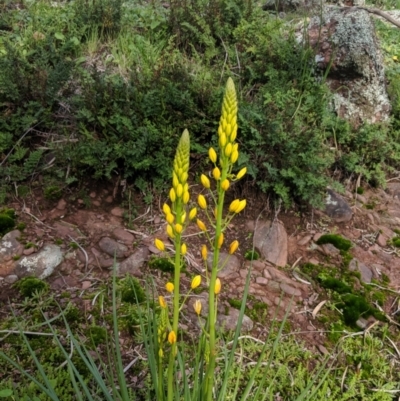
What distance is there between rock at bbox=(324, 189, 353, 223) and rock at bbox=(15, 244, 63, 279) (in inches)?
81.0

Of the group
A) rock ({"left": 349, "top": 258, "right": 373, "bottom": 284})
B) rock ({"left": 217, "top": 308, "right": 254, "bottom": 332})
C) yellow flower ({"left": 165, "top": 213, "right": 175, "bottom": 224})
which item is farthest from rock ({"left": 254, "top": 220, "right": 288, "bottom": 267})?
yellow flower ({"left": 165, "top": 213, "right": 175, "bottom": 224})

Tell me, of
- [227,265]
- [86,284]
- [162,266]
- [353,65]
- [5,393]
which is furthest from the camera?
[353,65]

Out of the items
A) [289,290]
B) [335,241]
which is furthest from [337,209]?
[289,290]

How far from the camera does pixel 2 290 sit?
2615 mm

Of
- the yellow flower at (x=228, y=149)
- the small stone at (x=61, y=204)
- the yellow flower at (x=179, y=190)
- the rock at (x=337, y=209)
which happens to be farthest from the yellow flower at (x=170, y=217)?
the rock at (x=337, y=209)

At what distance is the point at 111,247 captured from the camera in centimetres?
297

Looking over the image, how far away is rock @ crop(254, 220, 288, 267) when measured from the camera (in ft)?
10.3

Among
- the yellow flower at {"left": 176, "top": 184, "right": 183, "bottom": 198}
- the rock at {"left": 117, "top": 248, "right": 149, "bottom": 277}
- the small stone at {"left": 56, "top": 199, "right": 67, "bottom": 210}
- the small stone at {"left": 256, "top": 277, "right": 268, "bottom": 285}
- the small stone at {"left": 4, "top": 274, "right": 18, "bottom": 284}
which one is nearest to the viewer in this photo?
the yellow flower at {"left": 176, "top": 184, "right": 183, "bottom": 198}

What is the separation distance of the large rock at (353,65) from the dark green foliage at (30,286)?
299 cm

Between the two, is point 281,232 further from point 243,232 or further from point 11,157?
point 11,157

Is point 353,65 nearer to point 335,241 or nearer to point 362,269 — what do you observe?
point 335,241

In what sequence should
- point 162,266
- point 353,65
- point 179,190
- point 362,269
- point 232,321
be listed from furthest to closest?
point 353,65 → point 362,269 → point 162,266 → point 232,321 → point 179,190

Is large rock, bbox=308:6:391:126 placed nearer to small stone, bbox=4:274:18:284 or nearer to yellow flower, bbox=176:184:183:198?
small stone, bbox=4:274:18:284

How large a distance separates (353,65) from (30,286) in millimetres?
3385
